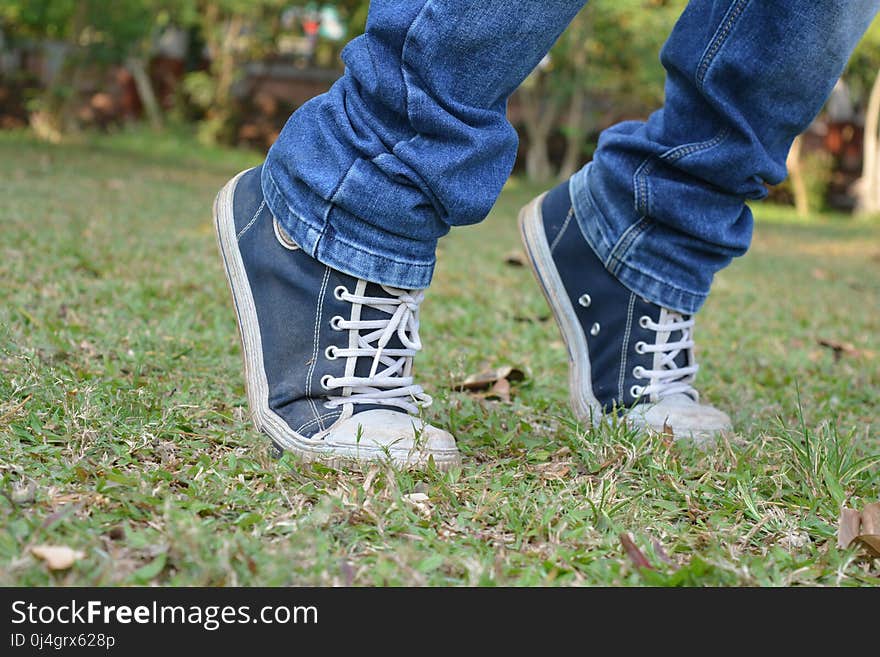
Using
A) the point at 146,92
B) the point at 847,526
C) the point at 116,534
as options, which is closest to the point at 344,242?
the point at 116,534

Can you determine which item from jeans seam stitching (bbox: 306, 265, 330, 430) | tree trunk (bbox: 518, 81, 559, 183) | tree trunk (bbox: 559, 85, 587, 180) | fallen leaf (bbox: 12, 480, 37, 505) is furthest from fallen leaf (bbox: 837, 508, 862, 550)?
tree trunk (bbox: 518, 81, 559, 183)

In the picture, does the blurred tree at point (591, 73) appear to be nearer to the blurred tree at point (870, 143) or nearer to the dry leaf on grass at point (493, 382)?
the blurred tree at point (870, 143)

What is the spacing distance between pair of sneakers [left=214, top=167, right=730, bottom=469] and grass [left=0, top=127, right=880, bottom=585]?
0.19ft

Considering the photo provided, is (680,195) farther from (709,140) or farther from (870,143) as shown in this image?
(870,143)

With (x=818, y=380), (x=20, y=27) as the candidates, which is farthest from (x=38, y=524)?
(x=20, y=27)

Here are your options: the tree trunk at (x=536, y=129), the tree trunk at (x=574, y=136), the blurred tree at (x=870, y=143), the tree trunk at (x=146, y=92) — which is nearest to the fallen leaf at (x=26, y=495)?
the tree trunk at (x=574, y=136)

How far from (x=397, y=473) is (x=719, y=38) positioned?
0.81 meters

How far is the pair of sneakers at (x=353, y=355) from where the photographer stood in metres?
1.29

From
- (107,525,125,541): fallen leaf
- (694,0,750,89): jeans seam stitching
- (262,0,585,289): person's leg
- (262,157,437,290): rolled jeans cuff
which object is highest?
(694,0,750,89): jeans seam stitching

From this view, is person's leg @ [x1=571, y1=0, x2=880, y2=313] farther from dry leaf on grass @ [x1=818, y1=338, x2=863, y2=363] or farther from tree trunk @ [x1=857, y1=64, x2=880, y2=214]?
tree trunk @ [x1=857, y1=64, x2=880, y2=214]

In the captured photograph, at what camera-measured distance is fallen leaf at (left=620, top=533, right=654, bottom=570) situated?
3.34 feet

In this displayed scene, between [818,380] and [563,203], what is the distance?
→ 0.94 meters

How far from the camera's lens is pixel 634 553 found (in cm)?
104

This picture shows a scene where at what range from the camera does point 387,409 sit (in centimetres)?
134
